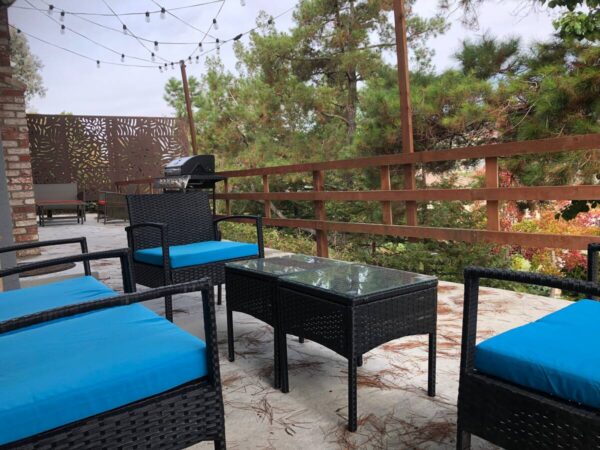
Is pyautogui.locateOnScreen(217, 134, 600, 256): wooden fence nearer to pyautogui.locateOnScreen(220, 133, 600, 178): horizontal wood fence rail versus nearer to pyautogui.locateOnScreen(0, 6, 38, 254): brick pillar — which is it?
pyautogui.locateOnScreen(220, 133, 600, 178): horizontal wood fence rail

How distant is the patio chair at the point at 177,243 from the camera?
8.27 feet

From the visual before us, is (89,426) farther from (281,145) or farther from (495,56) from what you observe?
(281,145)

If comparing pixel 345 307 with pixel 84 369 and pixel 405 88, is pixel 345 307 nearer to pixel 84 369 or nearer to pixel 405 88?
pixel 84 369

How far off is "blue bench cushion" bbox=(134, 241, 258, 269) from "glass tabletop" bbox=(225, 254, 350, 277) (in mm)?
480

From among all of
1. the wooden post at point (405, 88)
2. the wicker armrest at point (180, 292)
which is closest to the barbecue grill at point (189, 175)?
the wooden post at point (405, 88)

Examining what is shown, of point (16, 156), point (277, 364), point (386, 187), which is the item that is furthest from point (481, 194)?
point (16, 156)

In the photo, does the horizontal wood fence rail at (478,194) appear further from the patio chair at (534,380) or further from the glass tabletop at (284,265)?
the patio chair at (534,380)

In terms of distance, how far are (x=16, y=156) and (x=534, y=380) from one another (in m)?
4.89

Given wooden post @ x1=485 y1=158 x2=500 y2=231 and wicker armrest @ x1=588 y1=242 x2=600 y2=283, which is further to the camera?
wooden post @ x1=485 y1=158 x2=500 y2=231

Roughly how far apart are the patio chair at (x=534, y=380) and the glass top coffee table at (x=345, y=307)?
1.29ft

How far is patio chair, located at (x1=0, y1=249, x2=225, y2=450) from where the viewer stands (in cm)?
91

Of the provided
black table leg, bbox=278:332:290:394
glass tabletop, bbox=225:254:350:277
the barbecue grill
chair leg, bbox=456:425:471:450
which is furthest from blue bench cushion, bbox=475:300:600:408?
the barbecue grill

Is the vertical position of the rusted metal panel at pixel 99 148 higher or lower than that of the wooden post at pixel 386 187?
higher

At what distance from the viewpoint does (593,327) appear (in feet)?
3.69
